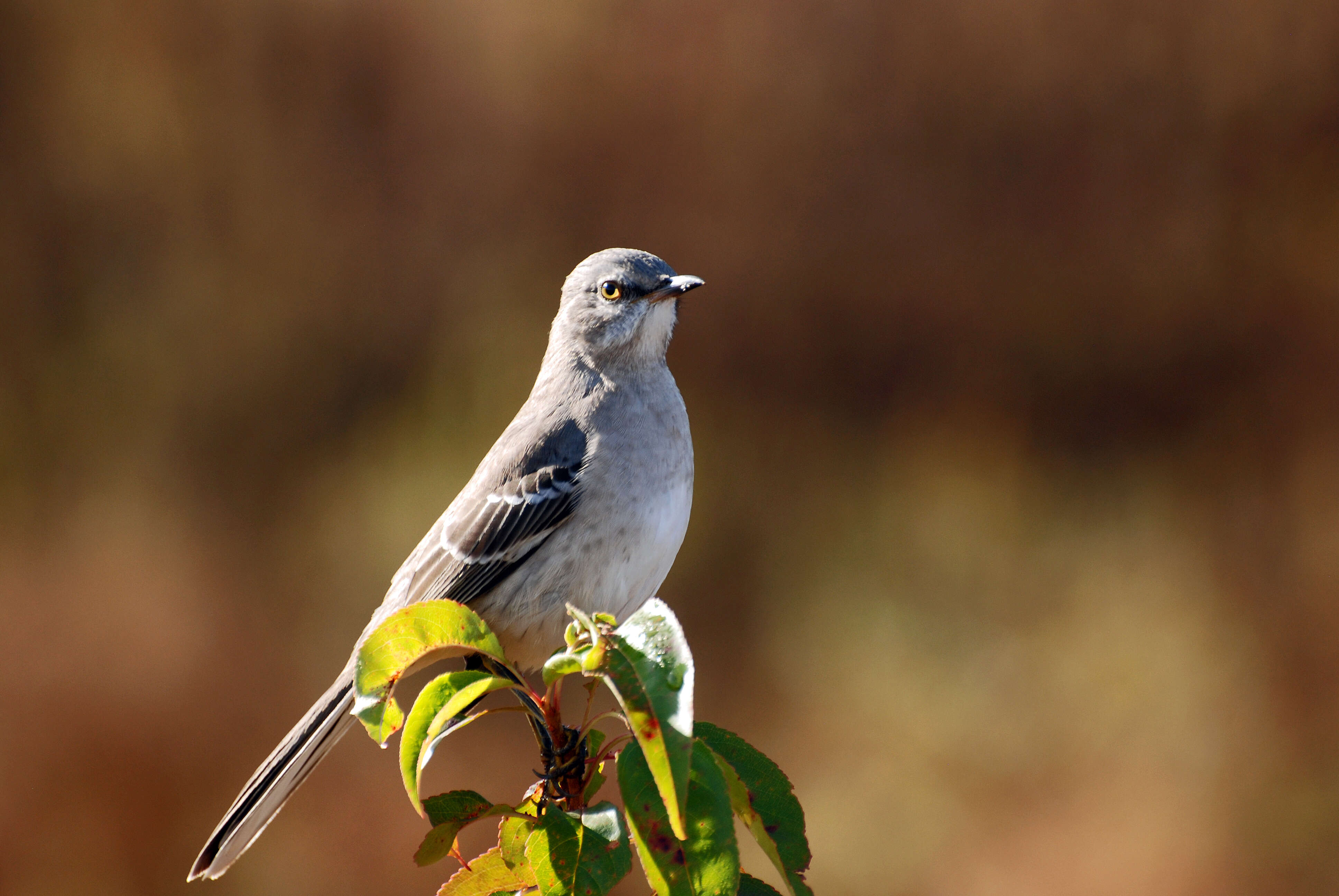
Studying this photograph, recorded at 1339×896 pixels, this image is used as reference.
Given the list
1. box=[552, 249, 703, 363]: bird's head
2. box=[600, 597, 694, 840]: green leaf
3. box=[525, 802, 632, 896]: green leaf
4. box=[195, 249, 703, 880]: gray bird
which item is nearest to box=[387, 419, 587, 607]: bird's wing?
box=[195, 249, 703, 880]: gray bird

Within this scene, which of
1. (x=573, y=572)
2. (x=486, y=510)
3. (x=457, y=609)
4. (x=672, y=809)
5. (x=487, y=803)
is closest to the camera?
(x=672, y=809)

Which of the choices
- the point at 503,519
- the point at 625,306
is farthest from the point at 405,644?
the point at 625,306

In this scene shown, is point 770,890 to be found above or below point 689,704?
below

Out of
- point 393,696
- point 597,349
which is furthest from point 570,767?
point 597,349

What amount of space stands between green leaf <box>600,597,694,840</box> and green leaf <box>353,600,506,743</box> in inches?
9.3

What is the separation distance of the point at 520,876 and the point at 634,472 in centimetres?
119

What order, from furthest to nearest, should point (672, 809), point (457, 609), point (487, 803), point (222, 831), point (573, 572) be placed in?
point (573, 572)
point (222, 831)
point (487, 803)
point (457, 609)
point (672, 809)

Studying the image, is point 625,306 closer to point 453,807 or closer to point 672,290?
point 672,290

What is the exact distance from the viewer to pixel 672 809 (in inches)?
45.1

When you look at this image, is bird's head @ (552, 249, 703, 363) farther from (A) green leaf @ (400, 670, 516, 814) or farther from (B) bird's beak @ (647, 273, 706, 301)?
(A) green leaf @ (400, 670, 516, 814)

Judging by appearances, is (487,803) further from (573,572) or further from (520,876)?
(573,572)

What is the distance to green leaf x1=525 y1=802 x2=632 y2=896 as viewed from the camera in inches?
57.0

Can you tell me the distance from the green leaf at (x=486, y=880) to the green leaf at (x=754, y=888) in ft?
1.11

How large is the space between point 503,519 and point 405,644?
122cm
